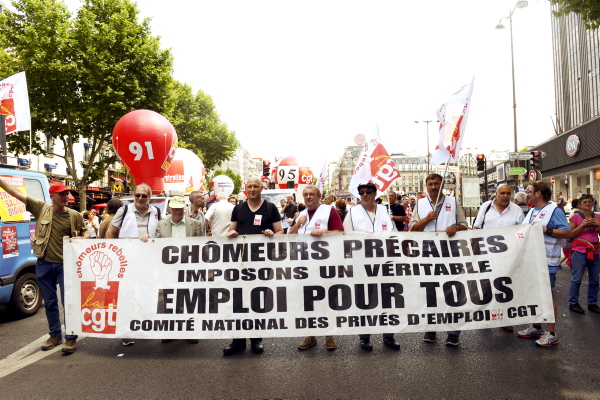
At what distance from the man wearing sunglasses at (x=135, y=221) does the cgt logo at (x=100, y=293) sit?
0.41 metres

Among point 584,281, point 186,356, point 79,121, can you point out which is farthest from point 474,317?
point 79,121

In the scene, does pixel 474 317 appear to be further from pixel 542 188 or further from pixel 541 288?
pixel 542 188

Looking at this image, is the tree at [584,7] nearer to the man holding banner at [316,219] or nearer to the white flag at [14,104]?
the man holding banner at [316,219]

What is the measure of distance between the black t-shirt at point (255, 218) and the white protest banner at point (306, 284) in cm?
15

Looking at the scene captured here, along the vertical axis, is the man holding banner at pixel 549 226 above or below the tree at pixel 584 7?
below

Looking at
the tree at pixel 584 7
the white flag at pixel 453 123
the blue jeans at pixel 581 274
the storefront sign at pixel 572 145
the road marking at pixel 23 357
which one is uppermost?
the storefront sign at pixel 572 145

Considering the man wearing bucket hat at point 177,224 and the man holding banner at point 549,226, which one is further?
the man wearing bucket hat at point 177,224

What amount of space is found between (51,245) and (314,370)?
3363mm

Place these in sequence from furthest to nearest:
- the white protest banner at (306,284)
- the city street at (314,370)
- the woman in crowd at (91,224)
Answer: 1. the woman in crowd at (91,224)
2. the white protest banner at (306,284)
3. the city street at (314,370)

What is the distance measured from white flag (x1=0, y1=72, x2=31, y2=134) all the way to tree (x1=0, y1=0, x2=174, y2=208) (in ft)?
44.6

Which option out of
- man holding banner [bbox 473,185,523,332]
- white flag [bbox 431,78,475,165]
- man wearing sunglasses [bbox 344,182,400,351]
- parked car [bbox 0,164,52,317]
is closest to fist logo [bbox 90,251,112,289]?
parked car [bbox 0,164,52,317]

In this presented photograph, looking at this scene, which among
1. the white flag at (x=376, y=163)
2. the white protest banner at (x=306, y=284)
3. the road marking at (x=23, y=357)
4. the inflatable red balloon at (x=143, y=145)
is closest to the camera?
the road marking at (x=23, y=357)

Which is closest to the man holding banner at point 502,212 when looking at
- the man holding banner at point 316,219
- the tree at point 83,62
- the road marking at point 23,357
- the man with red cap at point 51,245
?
the man holding banner at point 316,219

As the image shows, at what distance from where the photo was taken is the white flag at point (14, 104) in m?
8.35
